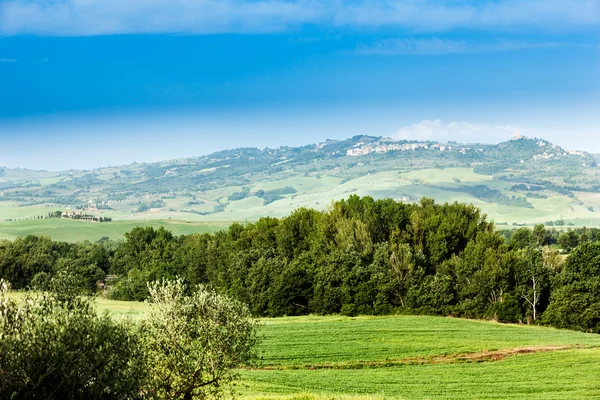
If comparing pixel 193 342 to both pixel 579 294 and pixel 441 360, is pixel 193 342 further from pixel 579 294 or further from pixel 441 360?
pixel 579 294

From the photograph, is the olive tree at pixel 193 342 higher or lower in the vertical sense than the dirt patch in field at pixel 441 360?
higher

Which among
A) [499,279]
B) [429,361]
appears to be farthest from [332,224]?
Result: [429,361]

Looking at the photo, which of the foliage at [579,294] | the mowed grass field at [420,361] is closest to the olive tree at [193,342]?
the mowed grass field at [420,361]

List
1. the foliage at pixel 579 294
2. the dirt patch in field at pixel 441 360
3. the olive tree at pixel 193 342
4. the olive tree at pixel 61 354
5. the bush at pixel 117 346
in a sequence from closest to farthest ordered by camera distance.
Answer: the olive tree at pixel 61 354
the bush at pixel 117 346
the olive tree at pixel 193 342
the dirt patch in field at pixel 441 360
the foliage at pixel 579 294

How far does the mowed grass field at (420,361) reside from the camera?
35.2 meters

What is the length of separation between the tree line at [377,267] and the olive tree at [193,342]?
41493 mm

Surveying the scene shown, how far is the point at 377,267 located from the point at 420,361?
103 ft

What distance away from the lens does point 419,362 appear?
45344 mm

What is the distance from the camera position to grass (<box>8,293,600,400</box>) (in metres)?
35.1

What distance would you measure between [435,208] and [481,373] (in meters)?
52.0

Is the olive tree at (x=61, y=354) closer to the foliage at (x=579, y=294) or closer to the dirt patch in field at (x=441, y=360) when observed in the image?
the dirt patch in field at (x=441, y=360)

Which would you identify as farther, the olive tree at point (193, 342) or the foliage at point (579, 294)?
the foliage at point (579, 294)

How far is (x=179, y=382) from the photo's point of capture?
72.7ft

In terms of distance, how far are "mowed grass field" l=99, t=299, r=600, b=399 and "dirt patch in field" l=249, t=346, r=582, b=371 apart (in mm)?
83
